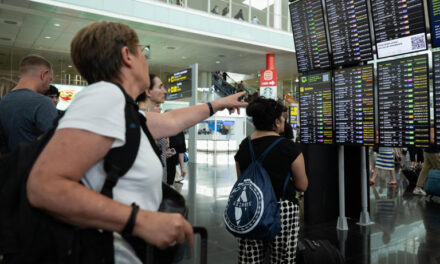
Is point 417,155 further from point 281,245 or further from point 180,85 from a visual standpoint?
point 281,245

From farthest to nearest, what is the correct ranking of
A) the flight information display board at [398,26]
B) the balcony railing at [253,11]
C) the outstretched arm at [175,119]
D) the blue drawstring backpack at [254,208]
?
the balcony railing at [253,11], the flight information display board at [398,26], the blue drawstring backpack at [254,208], the outstretched arm at [175,119]

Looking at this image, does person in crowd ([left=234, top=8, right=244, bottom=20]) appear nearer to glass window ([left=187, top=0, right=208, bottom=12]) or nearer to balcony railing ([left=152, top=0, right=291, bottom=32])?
balcony railing ([left=152, top=0, right=291, bottom=32])

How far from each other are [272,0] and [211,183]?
45.0ft

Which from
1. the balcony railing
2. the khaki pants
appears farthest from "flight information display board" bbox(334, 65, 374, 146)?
the balcony railing

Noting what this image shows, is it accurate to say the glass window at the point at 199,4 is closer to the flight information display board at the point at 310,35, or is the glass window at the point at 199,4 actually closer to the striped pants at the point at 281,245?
the flight information display board at the point at 310,35

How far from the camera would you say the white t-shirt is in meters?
0.84

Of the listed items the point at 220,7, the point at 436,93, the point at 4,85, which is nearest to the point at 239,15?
the point at 220,7

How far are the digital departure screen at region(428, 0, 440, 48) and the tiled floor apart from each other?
2.32 meters

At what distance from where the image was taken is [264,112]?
238 centimetres

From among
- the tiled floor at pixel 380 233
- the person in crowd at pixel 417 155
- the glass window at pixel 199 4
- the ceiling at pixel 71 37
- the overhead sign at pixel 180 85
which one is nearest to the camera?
the tiled floor at pixel 380 233

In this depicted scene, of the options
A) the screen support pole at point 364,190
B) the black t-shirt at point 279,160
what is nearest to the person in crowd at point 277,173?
the black t-shirt at point 279,160

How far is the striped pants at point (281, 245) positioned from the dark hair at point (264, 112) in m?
0.60

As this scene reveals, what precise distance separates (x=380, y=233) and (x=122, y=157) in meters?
4.43

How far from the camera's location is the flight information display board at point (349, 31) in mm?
3727
